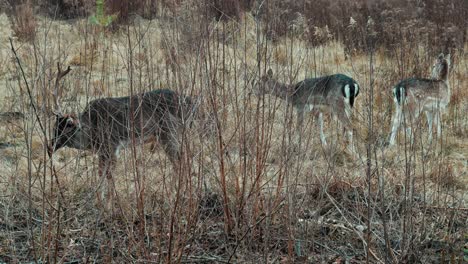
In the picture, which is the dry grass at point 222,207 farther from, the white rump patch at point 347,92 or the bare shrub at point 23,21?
the bare shrub at point 23,21

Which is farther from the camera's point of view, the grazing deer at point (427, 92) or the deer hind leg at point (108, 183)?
the grazing deer at point (427, 92)

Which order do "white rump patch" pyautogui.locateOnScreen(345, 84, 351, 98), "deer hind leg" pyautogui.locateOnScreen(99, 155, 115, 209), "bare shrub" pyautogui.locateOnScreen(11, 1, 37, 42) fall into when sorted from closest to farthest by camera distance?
"deer hind leg" pyautogui.locateOnScreen(99, 155, 115, 209)
"white rump patch" pyautogui.locateOnScreen(345, 84, 351, 98)
"bare shrub" pyautogui.locateOnScreen(11, 1, 37, 42)

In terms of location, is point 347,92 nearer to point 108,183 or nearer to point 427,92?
point 427,92

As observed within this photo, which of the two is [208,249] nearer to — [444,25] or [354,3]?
[444,25]

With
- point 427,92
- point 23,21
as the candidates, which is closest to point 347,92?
point 427,92

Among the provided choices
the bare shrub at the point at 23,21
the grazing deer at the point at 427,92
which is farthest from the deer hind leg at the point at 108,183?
the bare shrub at the point at 23,21

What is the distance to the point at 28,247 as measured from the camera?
14.7 ft

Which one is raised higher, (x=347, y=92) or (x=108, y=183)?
(x=108, y=183)

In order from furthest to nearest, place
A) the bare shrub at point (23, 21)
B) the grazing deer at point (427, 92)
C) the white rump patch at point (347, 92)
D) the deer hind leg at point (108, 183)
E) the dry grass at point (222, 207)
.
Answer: the bare shrub at point (23, 21)
the white rump patch at point (347, 92)
the grazing deer at point (427, 92)
the deer hind leg at point (108, 183)
the dry grass at point (222, 207)

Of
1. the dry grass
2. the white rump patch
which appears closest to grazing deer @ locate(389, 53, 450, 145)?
the white rump patch

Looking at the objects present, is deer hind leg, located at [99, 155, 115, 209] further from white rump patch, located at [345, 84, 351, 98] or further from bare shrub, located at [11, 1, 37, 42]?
bare shrub, located at [11, 1, 37, 42]

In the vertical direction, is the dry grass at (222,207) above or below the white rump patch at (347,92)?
above

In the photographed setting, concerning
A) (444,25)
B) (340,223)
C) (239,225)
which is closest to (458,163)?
(340,223)

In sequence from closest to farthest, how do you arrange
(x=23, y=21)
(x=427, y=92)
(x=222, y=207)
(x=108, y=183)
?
(x=108, y=183)
(x=222, y=207)
(x=427, y=92)
(x=23, y=21)
